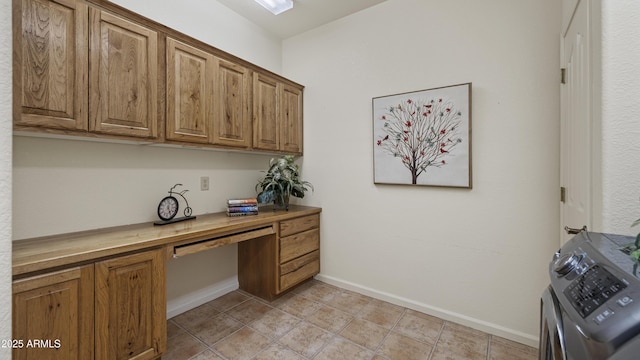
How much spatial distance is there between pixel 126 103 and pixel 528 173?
9.27ft

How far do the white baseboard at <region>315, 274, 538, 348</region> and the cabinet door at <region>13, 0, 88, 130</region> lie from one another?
2.54 metres

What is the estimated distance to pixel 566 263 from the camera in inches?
28.6

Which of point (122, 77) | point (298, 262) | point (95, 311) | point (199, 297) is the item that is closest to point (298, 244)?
point (298, 262)

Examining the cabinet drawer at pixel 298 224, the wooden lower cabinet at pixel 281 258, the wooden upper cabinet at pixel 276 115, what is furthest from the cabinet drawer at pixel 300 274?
the wooden upper cabinet at pixel 276 115

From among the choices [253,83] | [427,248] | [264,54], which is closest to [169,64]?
[253,83]

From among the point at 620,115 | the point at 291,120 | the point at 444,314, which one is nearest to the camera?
the point at 620,115

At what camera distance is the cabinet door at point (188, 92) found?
183 centimetres

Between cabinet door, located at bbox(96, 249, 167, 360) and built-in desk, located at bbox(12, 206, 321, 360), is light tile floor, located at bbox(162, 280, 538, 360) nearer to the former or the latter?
cabinet door, located at bbox(96, 249, 167, 360)

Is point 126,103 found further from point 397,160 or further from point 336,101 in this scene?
point 397,160

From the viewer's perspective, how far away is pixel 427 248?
2.24m

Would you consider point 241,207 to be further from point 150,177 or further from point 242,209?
point 150,177

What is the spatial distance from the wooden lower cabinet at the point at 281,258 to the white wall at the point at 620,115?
2081mm

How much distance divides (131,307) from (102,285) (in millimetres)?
216
